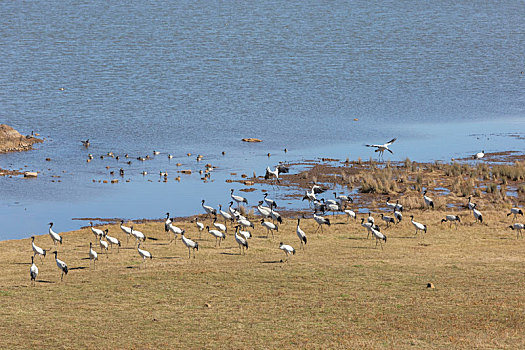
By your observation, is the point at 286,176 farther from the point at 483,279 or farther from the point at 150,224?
the point at 483,279

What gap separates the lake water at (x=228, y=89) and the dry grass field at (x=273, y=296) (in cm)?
1315

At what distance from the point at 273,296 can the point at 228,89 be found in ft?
266

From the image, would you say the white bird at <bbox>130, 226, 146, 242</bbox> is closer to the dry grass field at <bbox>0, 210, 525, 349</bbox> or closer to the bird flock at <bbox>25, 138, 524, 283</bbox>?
the bird flock at <bbox>25, 138, 524, 283</bbox>

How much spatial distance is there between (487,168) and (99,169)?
28130 mm

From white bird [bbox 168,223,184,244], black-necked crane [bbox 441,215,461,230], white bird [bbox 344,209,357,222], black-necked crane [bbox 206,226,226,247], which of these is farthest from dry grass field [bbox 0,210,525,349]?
white bird [bbox 344,209,357,222]

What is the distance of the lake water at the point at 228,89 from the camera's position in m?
58.0

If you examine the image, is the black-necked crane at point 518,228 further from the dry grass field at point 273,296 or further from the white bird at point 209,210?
the white bird at point 209,210

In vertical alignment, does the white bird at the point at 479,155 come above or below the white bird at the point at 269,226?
above

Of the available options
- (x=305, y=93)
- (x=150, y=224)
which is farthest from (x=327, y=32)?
(x=150, y=224)

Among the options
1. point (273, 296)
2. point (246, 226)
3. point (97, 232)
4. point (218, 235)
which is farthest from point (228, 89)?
point (273, 296)

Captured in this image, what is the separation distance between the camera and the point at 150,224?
41.7 metres

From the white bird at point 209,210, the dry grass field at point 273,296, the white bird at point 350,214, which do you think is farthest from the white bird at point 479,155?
the white bird at point 209,210

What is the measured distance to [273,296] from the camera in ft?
91.1

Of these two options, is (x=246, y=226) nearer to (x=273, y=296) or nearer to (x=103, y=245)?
(x=103, y=245)
